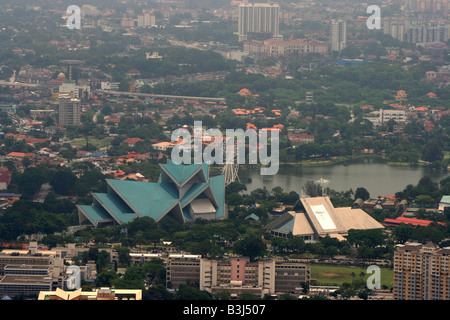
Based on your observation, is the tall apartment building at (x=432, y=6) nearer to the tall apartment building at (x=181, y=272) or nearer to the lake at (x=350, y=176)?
the lake at (x=350, y=176)

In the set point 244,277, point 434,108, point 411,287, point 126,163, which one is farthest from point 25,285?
point 434,108

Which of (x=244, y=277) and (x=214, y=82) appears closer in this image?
(x=244, y=277)

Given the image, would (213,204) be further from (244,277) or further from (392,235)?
(244,277)

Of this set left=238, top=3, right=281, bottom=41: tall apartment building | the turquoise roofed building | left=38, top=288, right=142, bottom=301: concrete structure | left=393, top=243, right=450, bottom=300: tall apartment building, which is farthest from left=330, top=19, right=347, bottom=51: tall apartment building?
left=38, top=288, right=142, bottom=301: concrete structure

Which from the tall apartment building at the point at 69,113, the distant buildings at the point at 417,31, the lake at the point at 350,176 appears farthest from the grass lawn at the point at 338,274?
the distant buildings at the point at 417,31

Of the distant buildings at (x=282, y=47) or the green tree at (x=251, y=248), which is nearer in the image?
the green tree at (x=251, y=248)

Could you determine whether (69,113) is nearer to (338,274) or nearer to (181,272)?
(338,274)
